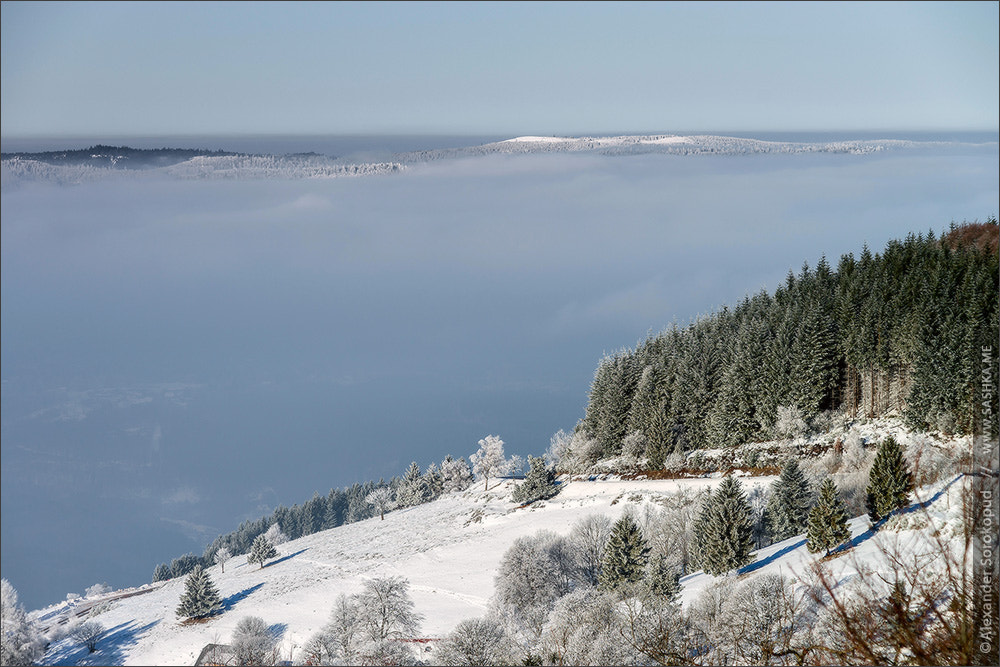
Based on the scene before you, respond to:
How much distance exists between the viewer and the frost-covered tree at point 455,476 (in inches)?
3762

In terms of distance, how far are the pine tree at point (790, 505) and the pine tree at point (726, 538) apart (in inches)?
194

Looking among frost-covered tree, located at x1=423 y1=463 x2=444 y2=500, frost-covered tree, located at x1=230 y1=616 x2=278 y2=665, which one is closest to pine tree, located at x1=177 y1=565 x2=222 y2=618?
frost-covered tree, located at x1=230 y1=616 x2=278 y2=665

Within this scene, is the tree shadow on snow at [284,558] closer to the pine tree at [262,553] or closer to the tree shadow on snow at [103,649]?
the pine tree at [262,553]

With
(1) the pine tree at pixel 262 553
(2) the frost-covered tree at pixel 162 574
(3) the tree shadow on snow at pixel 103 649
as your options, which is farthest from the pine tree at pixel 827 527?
(2) the frost-covered tree at pixel 162 574

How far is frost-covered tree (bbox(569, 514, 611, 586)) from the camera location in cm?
4224

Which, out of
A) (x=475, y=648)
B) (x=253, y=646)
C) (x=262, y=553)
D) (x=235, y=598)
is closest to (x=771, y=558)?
(x=475, y=648)

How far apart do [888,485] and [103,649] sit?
43931mm

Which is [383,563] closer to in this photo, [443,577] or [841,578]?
[443,577]

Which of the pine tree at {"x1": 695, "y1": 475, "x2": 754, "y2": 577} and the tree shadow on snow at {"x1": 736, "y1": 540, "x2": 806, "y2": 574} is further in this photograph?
the pine tree at {"x1": 695, "y1": 475, "x2": 754, "y2": 577}

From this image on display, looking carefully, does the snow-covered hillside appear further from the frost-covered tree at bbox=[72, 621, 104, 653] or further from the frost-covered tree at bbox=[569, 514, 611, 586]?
the frost-covered tree at bbox=[569, 514, 611, 586]

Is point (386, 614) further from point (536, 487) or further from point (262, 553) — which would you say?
point (262, 553)

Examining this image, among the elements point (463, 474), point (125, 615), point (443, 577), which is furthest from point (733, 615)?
point (463, 474)

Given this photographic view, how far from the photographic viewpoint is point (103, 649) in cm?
4200

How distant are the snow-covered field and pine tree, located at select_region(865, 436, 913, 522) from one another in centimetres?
105
